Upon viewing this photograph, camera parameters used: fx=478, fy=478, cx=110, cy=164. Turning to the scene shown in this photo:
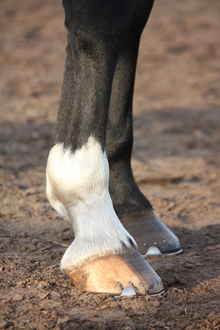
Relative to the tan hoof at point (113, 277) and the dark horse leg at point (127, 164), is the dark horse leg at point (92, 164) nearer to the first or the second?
the tan hoof at point (113, 277)

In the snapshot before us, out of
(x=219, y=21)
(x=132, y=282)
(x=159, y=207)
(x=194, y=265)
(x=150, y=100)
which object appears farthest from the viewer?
(x=219, y=21)

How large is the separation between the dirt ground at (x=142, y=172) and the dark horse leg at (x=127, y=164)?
0.14 metres

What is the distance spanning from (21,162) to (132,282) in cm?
211

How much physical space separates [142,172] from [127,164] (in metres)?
1.33

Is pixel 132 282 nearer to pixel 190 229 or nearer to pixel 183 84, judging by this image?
pixel 190 229

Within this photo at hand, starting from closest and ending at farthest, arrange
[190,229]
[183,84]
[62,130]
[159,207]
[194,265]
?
[62,130]
[194,265]
[190,229]
[159,207]
[183,84]

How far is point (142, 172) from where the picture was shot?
10.9 feet

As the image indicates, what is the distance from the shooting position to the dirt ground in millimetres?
1385

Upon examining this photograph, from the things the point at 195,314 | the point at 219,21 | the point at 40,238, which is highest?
the point at 219,21

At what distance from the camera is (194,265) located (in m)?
1.78

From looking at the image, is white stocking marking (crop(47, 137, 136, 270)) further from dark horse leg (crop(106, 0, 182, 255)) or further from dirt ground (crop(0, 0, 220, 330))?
dark horse leg (crop(106, 0, 182, 255))

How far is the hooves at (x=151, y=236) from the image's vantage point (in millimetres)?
1903

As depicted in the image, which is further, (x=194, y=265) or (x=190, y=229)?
(x=190, y=229)

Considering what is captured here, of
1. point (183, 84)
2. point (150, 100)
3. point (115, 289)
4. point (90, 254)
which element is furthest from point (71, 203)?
point (183, 84)
